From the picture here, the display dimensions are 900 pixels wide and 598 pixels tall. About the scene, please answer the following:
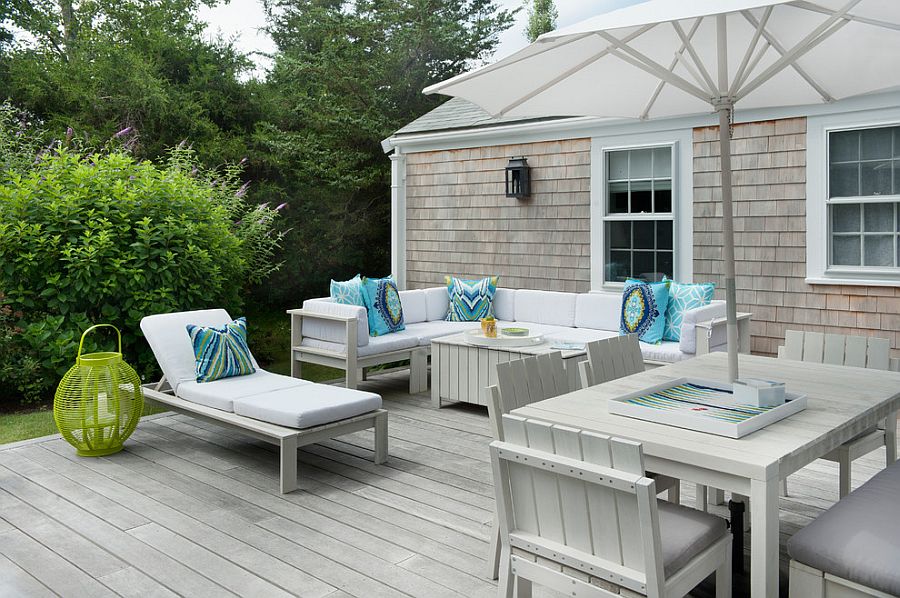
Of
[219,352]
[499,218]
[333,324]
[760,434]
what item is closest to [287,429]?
[219,352]

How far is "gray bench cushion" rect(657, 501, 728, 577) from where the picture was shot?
211 centimetres

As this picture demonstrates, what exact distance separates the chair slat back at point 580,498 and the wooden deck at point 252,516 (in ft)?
2.96

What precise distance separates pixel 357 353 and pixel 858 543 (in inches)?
176

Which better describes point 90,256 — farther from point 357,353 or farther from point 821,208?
point 821,208

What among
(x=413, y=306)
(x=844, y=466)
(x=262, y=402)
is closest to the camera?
(x=844, y=466)

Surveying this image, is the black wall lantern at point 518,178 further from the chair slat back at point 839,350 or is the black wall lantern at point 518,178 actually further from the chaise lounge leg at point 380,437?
the chair slat back at point 839,350

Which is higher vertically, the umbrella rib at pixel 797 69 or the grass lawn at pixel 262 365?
the umbrella rib at pixel 797 69

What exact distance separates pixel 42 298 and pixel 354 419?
3536 mm

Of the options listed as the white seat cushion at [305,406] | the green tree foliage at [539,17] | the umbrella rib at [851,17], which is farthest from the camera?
the green tree foliage at [539,17]

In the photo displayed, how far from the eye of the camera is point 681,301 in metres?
6.01

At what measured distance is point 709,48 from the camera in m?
3.49

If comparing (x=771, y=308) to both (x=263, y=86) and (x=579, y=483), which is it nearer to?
(x=579, y=483)

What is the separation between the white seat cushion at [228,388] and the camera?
450 centimetres

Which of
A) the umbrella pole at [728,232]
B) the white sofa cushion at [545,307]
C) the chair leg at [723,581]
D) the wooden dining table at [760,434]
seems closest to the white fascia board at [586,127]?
the white sofa cushion at [545,307]
